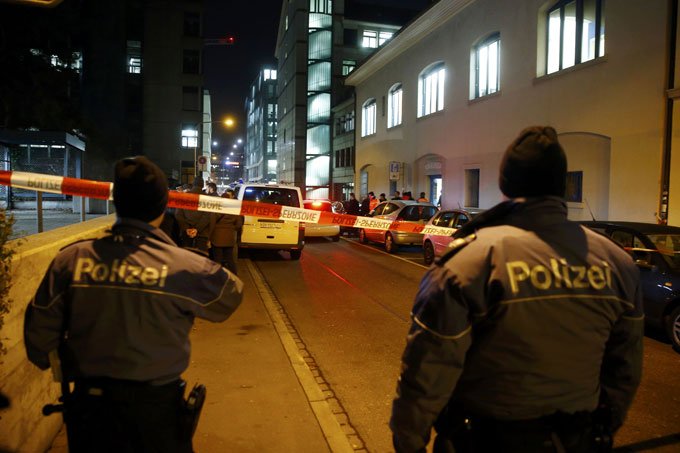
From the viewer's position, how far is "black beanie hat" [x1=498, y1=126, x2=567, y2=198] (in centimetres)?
214

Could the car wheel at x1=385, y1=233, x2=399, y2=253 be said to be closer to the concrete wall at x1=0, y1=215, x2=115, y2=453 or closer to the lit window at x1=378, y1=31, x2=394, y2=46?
the concrete wall at x1=0, y1=215, x2=115, y2=453

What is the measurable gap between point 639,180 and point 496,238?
44.6 ft

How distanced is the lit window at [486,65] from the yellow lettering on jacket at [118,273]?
2013 centimetres

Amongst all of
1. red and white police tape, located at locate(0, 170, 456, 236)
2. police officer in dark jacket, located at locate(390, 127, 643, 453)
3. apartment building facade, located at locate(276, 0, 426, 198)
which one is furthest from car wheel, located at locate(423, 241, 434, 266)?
apartment building facade, located at locate(276, 0, 426, 198)

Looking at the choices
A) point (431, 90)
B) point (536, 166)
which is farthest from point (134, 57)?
point (536, 166)

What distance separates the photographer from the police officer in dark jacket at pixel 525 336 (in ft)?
6.41

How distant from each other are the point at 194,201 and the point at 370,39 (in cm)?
Result: 4946

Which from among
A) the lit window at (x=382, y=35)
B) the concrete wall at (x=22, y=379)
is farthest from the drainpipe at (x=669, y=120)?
the lit window at (x=382, y=35)

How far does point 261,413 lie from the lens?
462 cm

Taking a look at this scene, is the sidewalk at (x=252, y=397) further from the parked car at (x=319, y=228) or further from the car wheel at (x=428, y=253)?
the parked car at (x=319, y=228)

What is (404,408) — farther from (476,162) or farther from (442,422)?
(476,162)

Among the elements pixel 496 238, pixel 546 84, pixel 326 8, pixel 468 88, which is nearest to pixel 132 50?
pixel 326 8

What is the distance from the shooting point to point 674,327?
688 centimetres

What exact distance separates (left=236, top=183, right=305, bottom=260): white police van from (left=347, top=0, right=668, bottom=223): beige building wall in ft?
27.9
